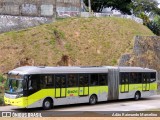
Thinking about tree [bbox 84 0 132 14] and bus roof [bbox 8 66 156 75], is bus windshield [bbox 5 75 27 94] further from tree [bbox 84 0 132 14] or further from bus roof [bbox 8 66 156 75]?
tree [bbox 84 0 132 14]

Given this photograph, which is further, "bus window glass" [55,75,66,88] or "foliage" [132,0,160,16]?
"foliage" [132,0,160,16]

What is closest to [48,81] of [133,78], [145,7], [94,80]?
[94,80]

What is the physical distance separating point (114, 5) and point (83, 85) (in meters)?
39.7

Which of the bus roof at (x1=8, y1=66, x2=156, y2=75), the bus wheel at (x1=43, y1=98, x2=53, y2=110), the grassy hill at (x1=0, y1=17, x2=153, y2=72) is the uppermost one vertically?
the grassy hill at (x1=0, y1=17, x2=153, y2=72)

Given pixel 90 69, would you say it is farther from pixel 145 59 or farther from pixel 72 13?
pixel 72 13

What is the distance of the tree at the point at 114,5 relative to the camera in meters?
64.1

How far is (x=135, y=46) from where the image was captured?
41844 millimetres

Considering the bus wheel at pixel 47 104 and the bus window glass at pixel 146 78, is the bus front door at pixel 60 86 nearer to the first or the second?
the bus wheel at pixel 47 104

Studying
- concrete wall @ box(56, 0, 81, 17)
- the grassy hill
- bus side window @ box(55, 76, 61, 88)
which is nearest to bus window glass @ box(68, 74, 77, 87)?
bus side window @ box(55, 76, 61, 88)

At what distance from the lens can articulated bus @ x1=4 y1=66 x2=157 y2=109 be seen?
23641 millimetres

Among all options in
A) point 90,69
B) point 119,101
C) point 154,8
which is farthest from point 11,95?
point 154,8

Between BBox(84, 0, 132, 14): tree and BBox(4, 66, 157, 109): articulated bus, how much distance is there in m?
33.2

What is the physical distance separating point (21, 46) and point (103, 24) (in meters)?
12.8

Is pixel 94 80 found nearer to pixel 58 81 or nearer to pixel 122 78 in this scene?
pixel 122 78
